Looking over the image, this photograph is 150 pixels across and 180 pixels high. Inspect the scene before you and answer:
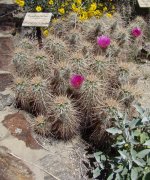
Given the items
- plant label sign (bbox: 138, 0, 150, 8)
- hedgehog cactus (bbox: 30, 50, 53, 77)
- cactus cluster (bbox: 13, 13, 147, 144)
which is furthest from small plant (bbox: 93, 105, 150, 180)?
plant label sign (bbox: 138, 0, 150, 8)

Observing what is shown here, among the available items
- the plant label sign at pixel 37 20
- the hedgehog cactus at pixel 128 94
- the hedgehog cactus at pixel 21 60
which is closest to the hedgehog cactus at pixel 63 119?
the hedgehog cactus at pixel 128 94

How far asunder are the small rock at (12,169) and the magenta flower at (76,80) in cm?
79

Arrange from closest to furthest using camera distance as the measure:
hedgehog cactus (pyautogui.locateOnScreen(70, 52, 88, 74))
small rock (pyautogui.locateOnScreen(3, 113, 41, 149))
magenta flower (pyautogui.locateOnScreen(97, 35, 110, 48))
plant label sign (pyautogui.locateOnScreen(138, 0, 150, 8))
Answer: small rock (pyautogui.locateOnScreen(3, 113, 41, 149))
hedgehog cactus (pyautogui.locateOnScreen(70, 52, 88, 74))
magenta flower (pyautogui.locateOnScreen(97, 35, 110, 48))
plant label sign (pyautogui.locateOnScreen(138, 0, 150, 8))

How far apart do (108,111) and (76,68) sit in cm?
58

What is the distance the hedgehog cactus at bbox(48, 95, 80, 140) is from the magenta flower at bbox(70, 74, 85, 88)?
0.14 m

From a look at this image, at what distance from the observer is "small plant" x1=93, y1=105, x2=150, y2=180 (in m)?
2.86

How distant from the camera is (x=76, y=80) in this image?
3.23 meters

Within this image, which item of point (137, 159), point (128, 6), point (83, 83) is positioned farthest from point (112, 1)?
point (137, 159)

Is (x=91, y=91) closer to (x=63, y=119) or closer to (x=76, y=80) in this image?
(x=76, y=80)

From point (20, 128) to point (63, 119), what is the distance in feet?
1.62

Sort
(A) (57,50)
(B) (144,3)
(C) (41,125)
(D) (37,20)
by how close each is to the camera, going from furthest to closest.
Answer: (B) (144,3) < (D) (37,20) < (A) (57,50) < (C) (41,125)

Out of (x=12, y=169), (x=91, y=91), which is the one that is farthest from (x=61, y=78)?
(x=12, y=169)

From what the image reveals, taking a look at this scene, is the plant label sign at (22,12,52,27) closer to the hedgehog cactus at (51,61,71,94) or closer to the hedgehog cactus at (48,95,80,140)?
the hedgehog cactus at (51,61,71,94)

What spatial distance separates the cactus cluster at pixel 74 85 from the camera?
10.6 ft
